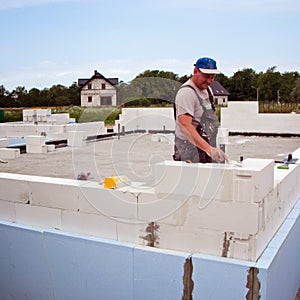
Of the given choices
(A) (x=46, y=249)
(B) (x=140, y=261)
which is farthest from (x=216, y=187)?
(A) (x=46, y=249)

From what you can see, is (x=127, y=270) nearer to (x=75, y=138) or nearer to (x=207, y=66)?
(x=207, y=66)

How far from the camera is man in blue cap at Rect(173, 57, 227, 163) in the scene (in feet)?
10.2

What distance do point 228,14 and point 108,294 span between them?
1169cm

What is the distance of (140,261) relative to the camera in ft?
10.6

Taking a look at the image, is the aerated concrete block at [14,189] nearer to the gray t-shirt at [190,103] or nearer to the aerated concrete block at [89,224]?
the aerated concrete block at [89,224]

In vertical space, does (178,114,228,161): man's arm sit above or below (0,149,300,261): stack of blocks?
above

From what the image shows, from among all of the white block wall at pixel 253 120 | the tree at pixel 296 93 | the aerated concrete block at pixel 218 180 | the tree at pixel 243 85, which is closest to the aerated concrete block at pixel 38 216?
the aerated concrete block at pixel 218 180

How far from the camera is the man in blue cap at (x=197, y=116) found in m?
3.12

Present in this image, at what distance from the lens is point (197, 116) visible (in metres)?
3.23

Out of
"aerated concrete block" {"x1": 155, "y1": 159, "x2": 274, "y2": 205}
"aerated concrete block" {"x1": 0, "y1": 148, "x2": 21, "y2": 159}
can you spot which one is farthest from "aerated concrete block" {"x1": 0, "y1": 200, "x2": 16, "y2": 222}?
"aerated concrete block" {"x1": 0, "y1": 148, "x2": 21, "y2": 159}

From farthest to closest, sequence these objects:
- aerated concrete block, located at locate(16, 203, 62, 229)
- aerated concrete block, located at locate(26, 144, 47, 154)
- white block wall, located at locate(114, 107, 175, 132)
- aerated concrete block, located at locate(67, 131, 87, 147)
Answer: white block wall, located at locate(114, 107, 175, 132), aerated concrete block, located at locate(67, 131, 87, 147), aerated concrete block, located at locate(26, 144, 47, 154), aerated concrete block, located at locate(16, 203, 62, 229)

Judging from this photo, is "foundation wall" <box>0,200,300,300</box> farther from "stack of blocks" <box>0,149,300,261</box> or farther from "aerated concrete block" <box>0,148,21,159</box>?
"aerated concrete block" <box>0,148,21,159</box>

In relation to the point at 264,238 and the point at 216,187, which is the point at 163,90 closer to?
the point at 216,187

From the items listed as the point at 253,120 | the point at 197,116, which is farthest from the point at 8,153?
the point at 253,120
